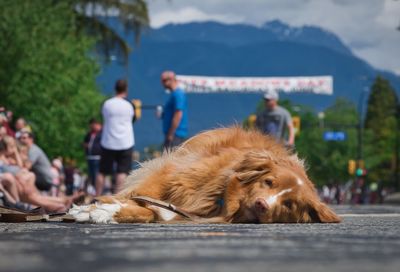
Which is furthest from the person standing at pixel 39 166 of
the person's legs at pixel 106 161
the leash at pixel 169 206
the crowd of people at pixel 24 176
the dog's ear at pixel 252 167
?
the dog's ear at pixel 252 167

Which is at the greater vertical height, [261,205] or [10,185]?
[261,205]

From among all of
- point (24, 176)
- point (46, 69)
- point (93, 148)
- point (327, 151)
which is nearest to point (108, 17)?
point (46, 69)

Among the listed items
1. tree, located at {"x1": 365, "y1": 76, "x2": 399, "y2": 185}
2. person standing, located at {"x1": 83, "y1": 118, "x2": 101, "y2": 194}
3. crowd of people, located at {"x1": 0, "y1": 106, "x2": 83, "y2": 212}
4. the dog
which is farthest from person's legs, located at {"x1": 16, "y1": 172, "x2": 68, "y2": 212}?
tree, located at {"x1": 365, "y1": 76, "x2": 399, "y2": 185}

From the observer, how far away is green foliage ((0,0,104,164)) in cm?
3497

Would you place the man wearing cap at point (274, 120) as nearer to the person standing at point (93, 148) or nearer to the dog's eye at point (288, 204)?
the person standing at point (93, 148)

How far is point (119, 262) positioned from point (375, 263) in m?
0.85

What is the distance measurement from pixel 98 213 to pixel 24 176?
5.89 meters

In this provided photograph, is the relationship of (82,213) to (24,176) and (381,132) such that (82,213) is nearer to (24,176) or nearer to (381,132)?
(24,176)

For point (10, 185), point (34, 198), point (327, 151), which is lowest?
point (327, 151)

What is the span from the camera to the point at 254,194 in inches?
266

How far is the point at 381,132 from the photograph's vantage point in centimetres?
12875

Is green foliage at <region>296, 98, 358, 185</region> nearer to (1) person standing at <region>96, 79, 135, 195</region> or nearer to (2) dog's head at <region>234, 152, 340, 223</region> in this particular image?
(1) person standing at <region>96, 79, 135, 195</region>

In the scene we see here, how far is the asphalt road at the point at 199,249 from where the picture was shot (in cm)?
342

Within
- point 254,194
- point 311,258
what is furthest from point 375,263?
point 254,194
